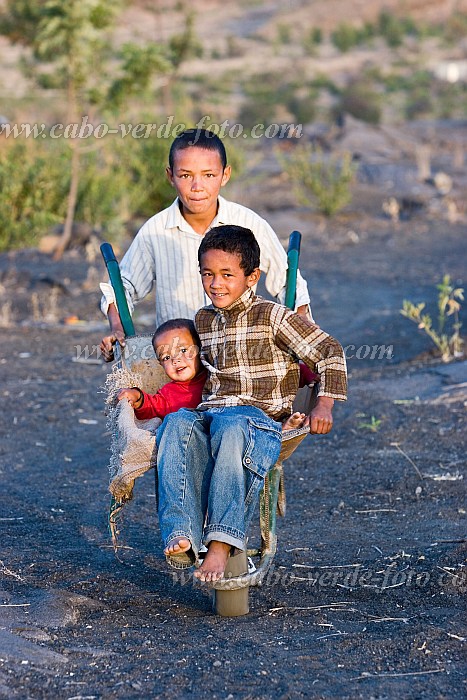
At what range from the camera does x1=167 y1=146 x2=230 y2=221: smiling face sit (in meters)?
4.39

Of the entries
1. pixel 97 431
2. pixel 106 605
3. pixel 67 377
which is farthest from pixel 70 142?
pixel 106 605

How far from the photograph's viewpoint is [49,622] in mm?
3914

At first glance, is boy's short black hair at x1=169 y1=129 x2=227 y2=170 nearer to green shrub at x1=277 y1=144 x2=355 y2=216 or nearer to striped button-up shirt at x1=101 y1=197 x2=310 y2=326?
striped button-up shirt at x1=101 y1=197 x2=310 y2=326

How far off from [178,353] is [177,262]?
661 millimetres

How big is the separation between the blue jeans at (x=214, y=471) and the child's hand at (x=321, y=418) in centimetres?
12

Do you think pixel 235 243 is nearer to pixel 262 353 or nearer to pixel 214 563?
pixel 262 353

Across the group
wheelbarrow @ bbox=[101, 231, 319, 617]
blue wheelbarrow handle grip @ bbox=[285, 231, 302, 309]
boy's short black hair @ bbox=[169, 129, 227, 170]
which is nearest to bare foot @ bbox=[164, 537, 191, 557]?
wheelbarrow @ bbox=[101, 231, 319, 617]

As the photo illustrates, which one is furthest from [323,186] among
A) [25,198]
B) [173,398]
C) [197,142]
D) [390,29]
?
[390,29]

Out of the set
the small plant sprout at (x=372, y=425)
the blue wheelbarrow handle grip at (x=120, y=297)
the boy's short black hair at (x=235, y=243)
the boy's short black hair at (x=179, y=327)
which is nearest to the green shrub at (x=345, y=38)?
the small plant sprout at (x=372, y=425)

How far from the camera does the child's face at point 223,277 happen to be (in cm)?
396

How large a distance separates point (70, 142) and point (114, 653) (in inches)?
370

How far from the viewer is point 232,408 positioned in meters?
3.97

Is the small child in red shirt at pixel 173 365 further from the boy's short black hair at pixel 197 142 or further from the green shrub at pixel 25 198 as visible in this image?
the green shrub at pixel 25 198

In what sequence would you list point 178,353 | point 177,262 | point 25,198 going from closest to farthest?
point 178,353 → point 177,262 → point 25,198
